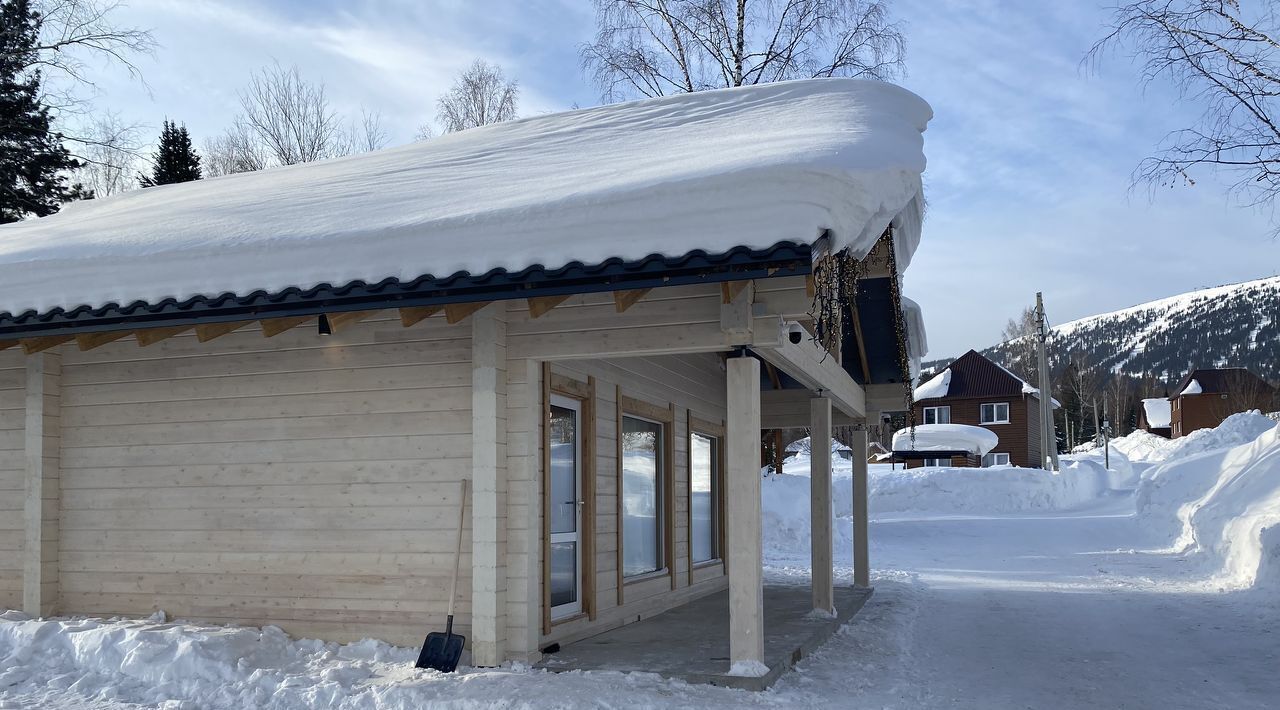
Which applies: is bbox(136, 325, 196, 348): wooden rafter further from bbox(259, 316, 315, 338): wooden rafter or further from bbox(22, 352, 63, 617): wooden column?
bbox(22, 352, 63, 617): wooden column

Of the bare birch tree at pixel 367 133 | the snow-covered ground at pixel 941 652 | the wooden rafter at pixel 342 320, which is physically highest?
the bare birch tree at pixel 367 133

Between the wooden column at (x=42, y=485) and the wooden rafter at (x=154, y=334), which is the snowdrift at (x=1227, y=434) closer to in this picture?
the wooden rafter at (x=154, y=334)

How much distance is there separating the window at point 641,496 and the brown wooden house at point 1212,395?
67.7m

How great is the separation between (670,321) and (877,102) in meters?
2.90

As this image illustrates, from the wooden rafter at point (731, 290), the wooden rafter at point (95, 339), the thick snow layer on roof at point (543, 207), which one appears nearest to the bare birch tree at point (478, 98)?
the thick snow layer on roof at point (543, 207)

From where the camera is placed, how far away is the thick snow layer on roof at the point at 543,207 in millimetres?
5988

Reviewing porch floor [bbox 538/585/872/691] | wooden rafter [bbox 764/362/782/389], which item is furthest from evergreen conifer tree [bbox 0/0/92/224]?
porch floor [bbox 538/585/872/691]

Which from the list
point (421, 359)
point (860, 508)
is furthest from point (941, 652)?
point (421, 359)

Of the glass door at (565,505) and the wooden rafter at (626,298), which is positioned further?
the glass door at (565,505)

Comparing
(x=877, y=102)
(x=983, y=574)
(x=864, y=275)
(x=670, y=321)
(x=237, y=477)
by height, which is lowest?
(x=983, y=574)

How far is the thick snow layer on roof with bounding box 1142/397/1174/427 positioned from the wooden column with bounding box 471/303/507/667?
85084 millimetres

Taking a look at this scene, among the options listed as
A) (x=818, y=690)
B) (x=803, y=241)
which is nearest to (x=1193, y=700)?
(x=818, y=690)

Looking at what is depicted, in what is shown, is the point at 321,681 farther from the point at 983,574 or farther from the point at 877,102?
the point at 983,574

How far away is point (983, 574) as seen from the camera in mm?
15570
